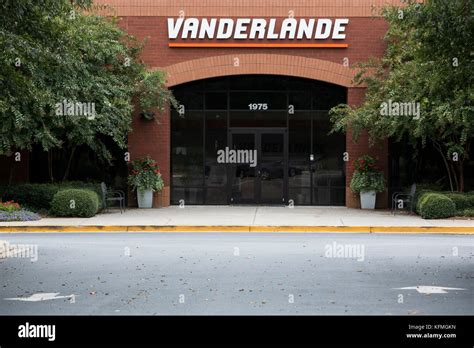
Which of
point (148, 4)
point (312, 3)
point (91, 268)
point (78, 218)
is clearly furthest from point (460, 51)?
point (148, 4)

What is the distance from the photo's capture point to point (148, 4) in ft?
81.4

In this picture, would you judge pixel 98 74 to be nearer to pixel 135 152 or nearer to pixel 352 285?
pixel 135 152

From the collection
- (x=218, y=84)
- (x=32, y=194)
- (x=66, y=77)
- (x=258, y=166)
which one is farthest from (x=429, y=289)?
(x=218, y=84)

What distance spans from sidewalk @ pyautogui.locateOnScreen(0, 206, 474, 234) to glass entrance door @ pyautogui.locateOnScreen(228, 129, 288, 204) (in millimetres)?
2821

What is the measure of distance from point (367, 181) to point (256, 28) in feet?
20.4

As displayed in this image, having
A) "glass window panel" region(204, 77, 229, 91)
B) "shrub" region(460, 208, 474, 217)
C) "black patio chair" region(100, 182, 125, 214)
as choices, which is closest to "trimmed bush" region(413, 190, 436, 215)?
"shrub" region(460, 208, 474, 217)

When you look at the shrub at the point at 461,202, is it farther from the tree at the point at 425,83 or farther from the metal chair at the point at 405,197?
the metal chair at the point at 405,197

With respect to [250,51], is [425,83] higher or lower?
lower

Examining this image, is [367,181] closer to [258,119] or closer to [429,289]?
[258,119]

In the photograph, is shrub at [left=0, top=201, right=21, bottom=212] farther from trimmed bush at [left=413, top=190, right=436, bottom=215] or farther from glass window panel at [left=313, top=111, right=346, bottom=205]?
trimmed bush at [left=413, top=190, right=436, bottom=215]

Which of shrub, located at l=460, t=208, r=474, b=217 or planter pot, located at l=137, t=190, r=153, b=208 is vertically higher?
planter pot, located at l=137, t=190, r=153, b=208

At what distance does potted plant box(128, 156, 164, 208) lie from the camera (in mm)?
23906

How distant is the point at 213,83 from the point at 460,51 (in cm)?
1480

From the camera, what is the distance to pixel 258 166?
25141 mm
